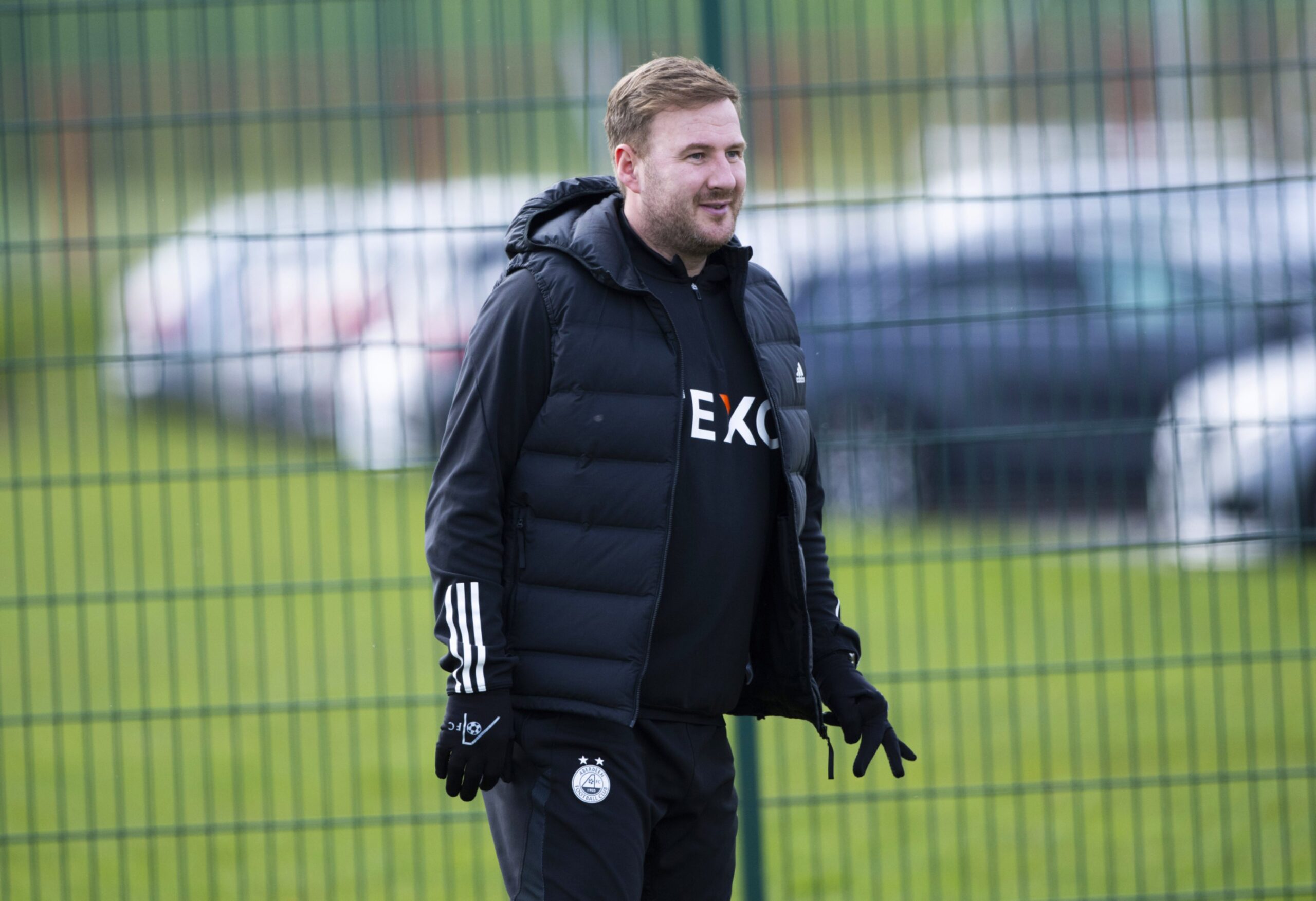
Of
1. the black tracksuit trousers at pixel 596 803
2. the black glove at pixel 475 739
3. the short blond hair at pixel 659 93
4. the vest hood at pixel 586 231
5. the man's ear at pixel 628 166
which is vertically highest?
the short blond hair at pixel 659 93

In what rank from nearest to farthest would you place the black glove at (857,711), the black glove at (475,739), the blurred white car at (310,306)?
the black glove at (475,739)
the black glove at (857,711)
the blurred white car at (310,306)

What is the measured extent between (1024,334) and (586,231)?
1.90 meters

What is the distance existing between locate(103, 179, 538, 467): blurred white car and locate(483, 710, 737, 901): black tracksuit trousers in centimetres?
167

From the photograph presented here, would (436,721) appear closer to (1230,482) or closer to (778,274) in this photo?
(778,274)

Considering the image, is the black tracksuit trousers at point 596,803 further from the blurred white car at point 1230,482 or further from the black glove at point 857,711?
the blurred white car at point 1230,482

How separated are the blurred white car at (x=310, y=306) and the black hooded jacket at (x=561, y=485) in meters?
1.36

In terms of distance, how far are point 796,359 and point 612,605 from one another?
2.45 ft

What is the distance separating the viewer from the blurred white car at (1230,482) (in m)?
4.48

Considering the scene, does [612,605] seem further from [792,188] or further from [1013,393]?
[1013,393]

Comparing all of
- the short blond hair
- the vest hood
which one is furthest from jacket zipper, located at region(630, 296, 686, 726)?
the short blond hair

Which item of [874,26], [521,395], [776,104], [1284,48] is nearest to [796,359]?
[521,395]

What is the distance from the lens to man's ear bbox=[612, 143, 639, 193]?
10.0 feet

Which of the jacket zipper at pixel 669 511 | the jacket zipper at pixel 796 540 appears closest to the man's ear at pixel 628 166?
the jacket zipper at pixel 669 511

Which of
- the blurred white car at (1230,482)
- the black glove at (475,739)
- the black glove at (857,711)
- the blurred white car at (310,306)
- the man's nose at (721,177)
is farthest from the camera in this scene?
the blurred white car at (1230,482)
